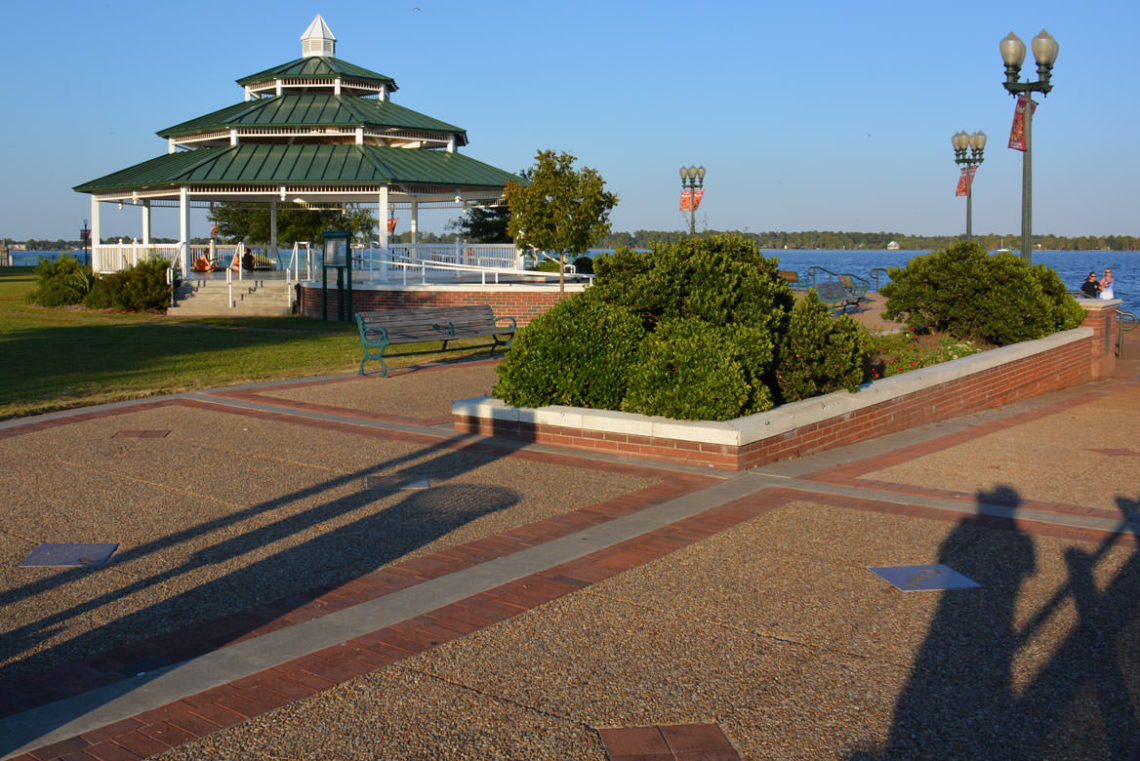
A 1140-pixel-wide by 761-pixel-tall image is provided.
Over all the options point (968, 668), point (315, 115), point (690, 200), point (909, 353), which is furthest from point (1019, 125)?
point (315, 115)

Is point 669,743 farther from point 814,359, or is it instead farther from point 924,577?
point 814,359

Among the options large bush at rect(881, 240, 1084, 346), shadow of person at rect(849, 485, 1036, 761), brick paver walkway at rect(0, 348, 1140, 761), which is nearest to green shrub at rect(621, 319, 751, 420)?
brick paver walkway at rect(0, 348, 1140, 761)

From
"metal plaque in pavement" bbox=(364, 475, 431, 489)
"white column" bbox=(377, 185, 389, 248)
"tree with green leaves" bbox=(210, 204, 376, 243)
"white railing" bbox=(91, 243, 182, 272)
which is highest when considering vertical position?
"tree with green leaves" bbox=(210, 204, 376, 243)

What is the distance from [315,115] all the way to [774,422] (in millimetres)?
26162

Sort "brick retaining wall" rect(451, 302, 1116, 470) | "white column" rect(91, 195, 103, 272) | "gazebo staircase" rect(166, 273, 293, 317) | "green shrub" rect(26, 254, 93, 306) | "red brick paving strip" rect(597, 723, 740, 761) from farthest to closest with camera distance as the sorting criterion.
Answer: "white column" rect(91, 195, 103, 272), "green shrub" rect(26, 254, 93, 306), "gazebo staircase" rect(166, 273, 293, 317), "brick retaining wall" rect(451, 302, 1116, 470), "red brick paving strip" rect(597, 723, 740, 761)

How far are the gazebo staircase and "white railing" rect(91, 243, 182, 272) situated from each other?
1.05 metres

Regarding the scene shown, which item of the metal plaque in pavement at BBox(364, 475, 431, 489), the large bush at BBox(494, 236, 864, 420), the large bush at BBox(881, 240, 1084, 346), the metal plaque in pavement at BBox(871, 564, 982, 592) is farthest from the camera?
the large bush at BBox(881, 240, 1084, 346)

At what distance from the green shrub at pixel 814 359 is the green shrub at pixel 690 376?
0.73m

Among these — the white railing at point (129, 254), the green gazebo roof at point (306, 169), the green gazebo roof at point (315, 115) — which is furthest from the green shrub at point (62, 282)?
the green gazebo roof at point (315, 115)

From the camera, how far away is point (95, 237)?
Answer: 3122 cm

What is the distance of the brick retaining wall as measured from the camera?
27.3ft

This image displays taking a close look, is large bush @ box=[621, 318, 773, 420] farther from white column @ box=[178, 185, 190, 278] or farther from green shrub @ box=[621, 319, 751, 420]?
white column @ box=[178, 185, 190, 278]

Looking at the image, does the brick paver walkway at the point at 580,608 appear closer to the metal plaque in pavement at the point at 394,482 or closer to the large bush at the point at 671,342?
the metal plaque in pavement at the point at 394,482

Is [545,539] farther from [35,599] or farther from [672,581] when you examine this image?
[35,599]
